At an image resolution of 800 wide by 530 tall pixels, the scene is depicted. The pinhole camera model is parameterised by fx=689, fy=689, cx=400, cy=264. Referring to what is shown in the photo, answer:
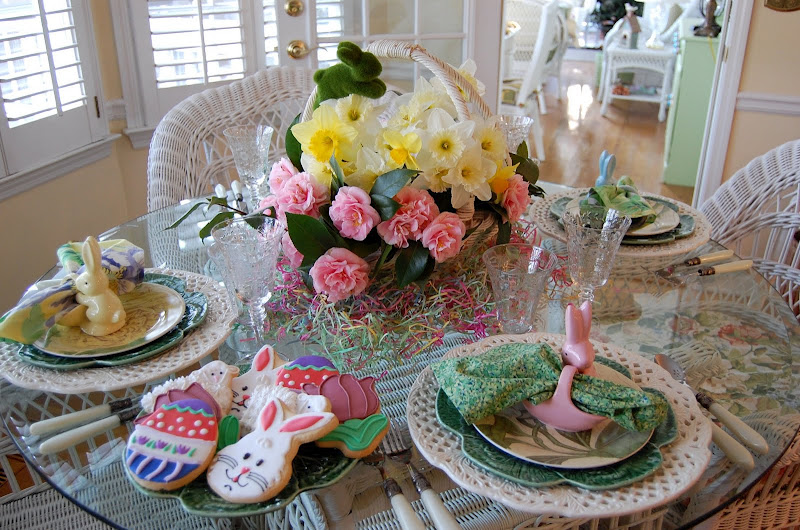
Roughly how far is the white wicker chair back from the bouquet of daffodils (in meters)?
0.72

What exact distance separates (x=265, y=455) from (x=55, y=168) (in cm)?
175

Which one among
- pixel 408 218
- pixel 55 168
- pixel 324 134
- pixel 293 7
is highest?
pixel 293 7

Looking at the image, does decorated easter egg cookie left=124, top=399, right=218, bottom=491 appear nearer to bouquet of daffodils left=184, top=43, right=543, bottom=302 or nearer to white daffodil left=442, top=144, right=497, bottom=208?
bouquet of daffodils left=184, top=43, right=543, bottom=302

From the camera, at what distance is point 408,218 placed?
0.95 metres

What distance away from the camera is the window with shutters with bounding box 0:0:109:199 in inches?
74.7

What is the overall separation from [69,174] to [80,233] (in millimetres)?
195

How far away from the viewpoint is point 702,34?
3982 millimetres

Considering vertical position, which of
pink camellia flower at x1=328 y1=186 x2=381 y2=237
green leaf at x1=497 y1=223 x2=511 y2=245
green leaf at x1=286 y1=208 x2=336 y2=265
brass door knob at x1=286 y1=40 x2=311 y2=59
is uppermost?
brass door knob at x1=286 y1=40 x2=311 y2=59

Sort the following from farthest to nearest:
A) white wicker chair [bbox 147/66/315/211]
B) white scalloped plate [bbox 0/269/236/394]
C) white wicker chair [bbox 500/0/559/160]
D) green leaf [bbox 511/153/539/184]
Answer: white wicker chair [bbox 500/0/559/160]
white wicker chair [bbox 147/66/315/211]
green leaf [bbox 511/153/539/184]
white scalloped plate [bbox 0/269/236/394]

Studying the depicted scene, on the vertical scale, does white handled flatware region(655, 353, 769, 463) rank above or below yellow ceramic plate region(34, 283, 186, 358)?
below

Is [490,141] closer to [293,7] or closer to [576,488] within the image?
[576,488]

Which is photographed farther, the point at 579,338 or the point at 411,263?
the point at 411,263

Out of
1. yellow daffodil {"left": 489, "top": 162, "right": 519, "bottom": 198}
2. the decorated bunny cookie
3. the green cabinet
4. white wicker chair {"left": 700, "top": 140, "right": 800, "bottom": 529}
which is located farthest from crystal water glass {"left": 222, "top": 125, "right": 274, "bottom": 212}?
the green cabinet

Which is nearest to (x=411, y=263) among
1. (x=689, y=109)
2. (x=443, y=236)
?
(x=443, y=236)
